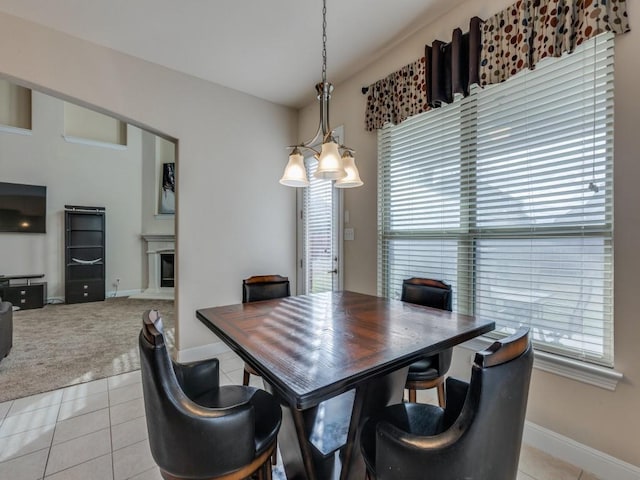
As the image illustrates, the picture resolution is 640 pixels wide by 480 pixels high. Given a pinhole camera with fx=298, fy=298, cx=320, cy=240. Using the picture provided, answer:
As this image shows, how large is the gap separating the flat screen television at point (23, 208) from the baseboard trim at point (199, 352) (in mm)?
4759

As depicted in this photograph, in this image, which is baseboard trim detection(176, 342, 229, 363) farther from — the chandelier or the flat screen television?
the flat screen television

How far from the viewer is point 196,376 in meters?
1.42

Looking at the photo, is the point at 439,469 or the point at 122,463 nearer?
the point at 439,469

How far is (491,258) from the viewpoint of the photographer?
6.89ft

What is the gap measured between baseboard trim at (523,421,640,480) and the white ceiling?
2.93 m

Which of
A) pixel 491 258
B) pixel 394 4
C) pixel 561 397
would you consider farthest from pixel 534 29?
pixel 561 397

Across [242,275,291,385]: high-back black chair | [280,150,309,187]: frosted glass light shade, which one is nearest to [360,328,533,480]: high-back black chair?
[280,150,309,187]: frosted glass light shade

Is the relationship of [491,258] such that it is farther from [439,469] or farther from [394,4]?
[394,4]

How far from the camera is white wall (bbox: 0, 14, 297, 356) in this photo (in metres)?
2.43

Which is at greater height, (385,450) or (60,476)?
(385,450)

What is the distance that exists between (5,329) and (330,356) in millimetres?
3736

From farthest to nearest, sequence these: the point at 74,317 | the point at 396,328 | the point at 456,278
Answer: the point at 74,317 → the point at 456,278 → the point at 396,328

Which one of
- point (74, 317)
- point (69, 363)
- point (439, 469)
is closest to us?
point (439, 469)

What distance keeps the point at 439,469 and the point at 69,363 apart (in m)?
3.68
